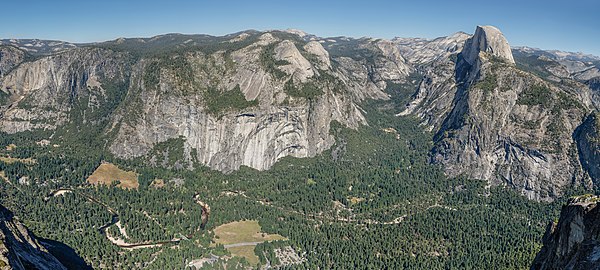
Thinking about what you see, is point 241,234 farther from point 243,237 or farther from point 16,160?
point 16,160

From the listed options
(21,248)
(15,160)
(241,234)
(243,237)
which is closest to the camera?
(21,248)

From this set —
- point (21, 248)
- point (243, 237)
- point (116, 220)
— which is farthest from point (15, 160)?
point (21, 248)

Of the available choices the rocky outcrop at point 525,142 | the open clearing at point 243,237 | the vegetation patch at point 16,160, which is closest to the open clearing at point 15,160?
the vegetation patch at point 16,160

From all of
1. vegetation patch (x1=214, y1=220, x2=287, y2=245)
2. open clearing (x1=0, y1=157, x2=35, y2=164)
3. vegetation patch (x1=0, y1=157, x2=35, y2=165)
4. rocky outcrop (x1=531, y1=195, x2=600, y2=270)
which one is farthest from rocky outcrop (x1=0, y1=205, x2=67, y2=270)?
open clearing (x1=0, y1=157, x2=35, y2=164)

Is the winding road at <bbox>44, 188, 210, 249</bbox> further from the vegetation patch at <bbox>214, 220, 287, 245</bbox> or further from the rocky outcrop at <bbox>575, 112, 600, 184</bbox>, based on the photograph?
the rocky outcrop at <bbox>575, 112, 600, 184</bbox>

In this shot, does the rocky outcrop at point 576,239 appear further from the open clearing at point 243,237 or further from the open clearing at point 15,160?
the open clearing at point 15,160

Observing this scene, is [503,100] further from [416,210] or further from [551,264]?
[551,264]

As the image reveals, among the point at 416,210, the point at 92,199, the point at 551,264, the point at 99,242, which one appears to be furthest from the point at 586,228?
the point at 92,199
